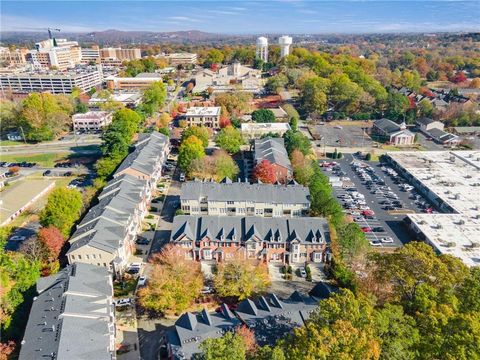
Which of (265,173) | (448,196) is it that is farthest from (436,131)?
(265,173)

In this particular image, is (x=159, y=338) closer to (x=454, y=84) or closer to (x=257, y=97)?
(x=257, y=97)

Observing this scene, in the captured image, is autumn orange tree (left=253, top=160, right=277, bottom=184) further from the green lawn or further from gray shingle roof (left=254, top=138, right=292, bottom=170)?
the green lawn

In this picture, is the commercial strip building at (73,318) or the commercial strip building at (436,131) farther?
the commercial strip building at (436,131)

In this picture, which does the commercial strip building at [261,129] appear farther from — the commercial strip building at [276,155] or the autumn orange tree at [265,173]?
the autumn orange tree at [265,173]

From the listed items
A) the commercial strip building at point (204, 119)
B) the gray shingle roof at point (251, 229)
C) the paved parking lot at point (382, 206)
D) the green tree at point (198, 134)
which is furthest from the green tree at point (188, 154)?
the commercial strip building at point (204, 119)

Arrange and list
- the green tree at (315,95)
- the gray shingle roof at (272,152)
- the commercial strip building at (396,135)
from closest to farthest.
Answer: the gray shingle roof at (272,152), the commercial strip building at (396,135), the green tree at (315,95)

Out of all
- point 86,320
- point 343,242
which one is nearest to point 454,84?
point 343,242

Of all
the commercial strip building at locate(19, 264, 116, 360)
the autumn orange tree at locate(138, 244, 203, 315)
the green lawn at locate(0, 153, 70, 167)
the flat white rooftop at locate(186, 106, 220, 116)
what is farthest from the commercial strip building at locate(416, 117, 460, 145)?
the green lawn at locate(0, 153, 70, 167)
